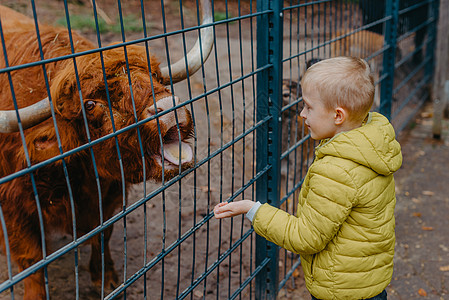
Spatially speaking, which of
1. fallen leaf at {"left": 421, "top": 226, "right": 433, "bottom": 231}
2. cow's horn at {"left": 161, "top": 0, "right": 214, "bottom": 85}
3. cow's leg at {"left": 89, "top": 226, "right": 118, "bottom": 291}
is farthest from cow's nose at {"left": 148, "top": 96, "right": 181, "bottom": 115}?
fallen leaf at {"left": 421, "top": 226, "right": 433, "bottom": 231}

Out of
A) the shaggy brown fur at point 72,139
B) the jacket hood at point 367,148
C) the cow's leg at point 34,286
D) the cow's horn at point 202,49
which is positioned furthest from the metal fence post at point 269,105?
the cow's leg at point 34,286

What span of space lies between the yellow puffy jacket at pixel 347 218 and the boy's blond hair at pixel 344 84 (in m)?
0.10

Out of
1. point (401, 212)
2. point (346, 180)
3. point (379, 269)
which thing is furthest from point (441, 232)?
point (346, 180)

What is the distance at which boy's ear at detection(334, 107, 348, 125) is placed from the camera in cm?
165

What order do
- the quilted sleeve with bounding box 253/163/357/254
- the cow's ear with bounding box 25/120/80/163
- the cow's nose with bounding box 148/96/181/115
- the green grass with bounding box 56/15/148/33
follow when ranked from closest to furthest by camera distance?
1. the quilted sleeve with bounding box 253/163/357/254
2. the cow's nose with bounding box 148/96/181/115
3. the cow's ear with bounding box 25/120/80/163
4. the green grass with bounding box 56/15/148/33

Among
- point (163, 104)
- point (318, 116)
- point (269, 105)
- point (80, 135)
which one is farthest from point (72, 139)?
point (318, 116)

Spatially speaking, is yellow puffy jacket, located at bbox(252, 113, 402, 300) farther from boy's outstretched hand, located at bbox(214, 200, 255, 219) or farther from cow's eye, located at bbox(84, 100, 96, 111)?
cow's eye, located at bbox(84, 100, 96, 111)

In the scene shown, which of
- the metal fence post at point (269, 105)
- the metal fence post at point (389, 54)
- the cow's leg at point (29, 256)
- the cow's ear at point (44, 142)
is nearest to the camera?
the cow's ear at point (44, 142)

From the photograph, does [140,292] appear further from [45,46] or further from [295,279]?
[45,46]

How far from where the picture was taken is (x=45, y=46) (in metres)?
2.75

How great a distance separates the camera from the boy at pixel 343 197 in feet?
5.28

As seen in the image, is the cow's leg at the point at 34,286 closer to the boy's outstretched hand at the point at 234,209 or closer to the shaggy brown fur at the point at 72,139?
the shaggy brown fur at the point at 72,139

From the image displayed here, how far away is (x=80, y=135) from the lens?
7.58 feet

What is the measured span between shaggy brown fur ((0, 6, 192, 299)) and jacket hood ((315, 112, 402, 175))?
2.22 feet
